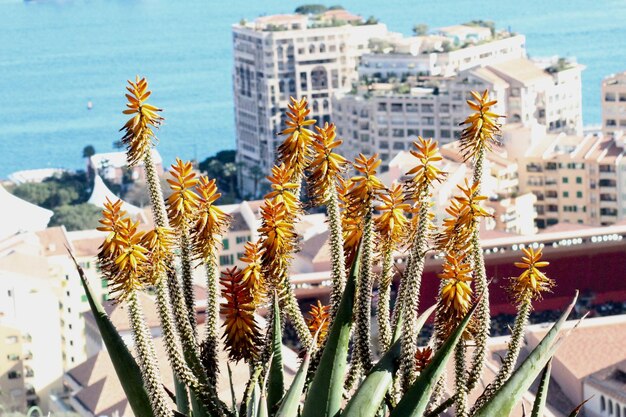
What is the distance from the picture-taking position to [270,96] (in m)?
47.9

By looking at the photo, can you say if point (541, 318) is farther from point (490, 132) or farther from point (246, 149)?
point (246, 149)

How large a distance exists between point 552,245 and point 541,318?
7.67ft

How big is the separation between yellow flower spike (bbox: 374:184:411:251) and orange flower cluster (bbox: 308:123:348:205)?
0.32ft

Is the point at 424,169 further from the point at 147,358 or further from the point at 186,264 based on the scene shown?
the point at 147,358

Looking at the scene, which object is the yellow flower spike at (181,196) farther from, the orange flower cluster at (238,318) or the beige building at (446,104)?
the beige building at (446,104)

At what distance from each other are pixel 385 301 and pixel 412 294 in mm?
168

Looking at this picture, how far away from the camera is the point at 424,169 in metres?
2.98

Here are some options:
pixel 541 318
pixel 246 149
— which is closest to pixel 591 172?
pixel 541 318

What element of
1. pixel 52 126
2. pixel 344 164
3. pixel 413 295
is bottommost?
pixel 52 126

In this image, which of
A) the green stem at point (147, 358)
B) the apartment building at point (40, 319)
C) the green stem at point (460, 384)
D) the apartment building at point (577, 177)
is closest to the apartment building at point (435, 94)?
the apartment building at point (577, 177)

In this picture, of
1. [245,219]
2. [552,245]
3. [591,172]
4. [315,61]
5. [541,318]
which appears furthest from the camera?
[315,61]

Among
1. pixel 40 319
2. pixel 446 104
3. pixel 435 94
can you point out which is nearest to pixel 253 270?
pixel 40 319

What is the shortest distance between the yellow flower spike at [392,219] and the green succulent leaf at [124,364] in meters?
0.50

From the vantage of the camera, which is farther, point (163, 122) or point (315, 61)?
point (315, 61)
